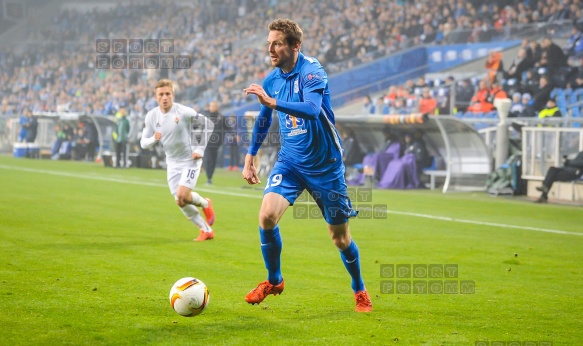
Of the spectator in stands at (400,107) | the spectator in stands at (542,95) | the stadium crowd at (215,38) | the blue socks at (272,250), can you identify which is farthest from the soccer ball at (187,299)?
the stadium crowd at (215,38)

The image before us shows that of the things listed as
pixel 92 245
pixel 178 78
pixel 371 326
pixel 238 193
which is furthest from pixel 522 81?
pixel 178 78

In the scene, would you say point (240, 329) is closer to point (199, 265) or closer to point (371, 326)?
point (371, 326)

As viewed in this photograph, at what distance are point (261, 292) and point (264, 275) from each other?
1.87 meters

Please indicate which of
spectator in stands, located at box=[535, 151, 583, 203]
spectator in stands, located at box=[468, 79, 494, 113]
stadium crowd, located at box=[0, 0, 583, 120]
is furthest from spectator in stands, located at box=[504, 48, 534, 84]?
spectator in stands, located at box=[535, 151, 583, 203]

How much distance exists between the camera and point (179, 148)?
12359 mm

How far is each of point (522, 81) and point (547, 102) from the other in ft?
6.18

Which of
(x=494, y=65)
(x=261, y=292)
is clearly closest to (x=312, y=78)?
(x=261, y=292)

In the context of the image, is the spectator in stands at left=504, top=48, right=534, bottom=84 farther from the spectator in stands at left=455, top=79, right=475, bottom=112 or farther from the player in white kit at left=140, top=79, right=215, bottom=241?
the player in white kit at left=140, top=79, right=215, bottom=241

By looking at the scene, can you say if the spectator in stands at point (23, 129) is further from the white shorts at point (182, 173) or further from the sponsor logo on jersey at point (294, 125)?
the sponsor logo on jersey at point (294, 125)

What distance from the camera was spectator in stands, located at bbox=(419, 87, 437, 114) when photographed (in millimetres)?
25547

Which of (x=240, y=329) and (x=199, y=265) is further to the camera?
(x=199, y=265)

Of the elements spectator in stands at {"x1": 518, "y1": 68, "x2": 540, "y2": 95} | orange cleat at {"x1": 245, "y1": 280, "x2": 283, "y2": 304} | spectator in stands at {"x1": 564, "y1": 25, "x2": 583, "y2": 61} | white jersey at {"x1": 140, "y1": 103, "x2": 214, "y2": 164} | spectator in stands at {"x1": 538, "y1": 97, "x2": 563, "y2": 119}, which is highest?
spectator in stands at {"x1": 564, "y1": 25, "x2": 583, "y2": 61}

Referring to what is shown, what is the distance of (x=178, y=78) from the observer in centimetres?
4300

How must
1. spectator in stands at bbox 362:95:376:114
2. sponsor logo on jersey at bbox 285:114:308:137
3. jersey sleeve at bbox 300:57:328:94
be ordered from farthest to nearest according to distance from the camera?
spectator in stands at bbox 362:95:376:114 → sponsor logo on jersey at bbox 285:114:308:137 → jersey sleeve at bbox 300:57:328:94
